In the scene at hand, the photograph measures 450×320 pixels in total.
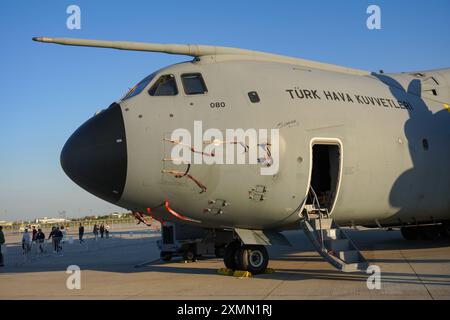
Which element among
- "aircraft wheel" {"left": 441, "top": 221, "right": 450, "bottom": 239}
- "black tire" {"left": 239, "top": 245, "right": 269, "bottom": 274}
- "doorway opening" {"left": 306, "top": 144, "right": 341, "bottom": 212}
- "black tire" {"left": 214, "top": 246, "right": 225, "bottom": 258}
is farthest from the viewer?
"aircraft wheel" {"left": 441, "top": 221, "right": 450, "bottom": 239}

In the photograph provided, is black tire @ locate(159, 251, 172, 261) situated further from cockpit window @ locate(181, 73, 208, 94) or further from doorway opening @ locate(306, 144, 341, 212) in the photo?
cockpit window @ locate(181, 73, 208, 94)

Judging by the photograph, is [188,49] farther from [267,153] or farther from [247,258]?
[247,258]

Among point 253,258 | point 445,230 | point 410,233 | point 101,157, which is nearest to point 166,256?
point 253,258

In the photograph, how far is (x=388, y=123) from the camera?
13.2 metres

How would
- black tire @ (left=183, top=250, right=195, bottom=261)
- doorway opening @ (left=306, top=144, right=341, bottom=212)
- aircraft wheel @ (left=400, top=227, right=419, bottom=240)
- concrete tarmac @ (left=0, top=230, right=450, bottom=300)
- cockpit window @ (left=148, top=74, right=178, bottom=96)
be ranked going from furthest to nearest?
aircraft wheel @ (left=400, top=227, right=419, bottom=240) → black tire @ (left=183, top=250, right=195, bottom=261) → doorway opening @ (left=306, top=144, right=341, bottom=212) → cockpit window @ (left=148, top=74, right=178, bottom=96) → concrete tarmac @ (left=0, top=230, right=450, bottom=300)

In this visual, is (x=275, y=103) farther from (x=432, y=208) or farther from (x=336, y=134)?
(x=432, y=208)

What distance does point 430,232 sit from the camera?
20.5 metres

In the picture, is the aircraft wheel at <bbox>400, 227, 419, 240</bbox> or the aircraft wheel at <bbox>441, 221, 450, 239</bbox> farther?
the aircraft wheel at <bbox>400, 227, 419, 240</bbox>

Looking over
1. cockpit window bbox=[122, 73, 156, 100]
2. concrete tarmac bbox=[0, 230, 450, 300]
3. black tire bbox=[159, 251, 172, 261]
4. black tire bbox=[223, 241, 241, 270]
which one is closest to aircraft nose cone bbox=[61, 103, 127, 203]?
cockpit window bbox=[122, 73, 156, 100]

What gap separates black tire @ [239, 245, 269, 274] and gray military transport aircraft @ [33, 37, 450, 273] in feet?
0.10

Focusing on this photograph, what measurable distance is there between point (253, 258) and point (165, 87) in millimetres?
4511

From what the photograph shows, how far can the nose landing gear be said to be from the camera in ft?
41.6
